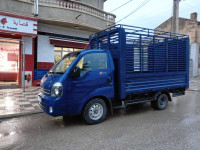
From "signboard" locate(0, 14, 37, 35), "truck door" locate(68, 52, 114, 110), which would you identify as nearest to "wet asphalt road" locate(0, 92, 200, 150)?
"truck door" locate(68, 52, 114, 110)

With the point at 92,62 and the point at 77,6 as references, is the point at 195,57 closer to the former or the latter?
the point at 77,6

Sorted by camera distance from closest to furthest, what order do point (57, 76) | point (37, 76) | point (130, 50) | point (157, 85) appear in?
point (57, 76)
point (130, 50)
point (157, 85)
point (37, 76)

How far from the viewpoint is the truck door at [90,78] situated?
4.33 meters

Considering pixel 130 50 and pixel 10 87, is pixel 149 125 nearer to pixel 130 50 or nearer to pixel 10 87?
pixel 130 50

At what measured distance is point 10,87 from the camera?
34.7ft

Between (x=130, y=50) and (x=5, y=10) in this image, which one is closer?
(x=130, y=50)

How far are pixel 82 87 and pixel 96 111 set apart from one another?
87 cm

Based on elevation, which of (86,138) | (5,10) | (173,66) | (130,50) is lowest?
(86,138)

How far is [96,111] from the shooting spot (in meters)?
4.73

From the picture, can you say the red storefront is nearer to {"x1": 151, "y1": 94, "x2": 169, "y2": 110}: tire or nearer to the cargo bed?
the cargo bed

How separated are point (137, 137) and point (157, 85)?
8.89 feet

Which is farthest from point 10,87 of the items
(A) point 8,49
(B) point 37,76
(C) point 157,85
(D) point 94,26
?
(C) point 157,85

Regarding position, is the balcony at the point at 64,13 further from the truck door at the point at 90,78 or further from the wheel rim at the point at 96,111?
the wheel rim at the point at 96,111

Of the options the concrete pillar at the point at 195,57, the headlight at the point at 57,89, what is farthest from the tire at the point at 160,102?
the concrete pillar at the point at 195,57
